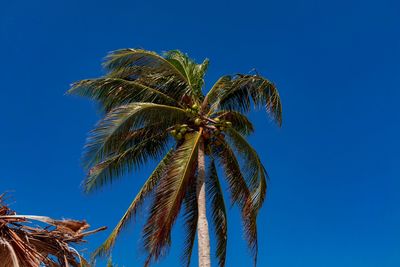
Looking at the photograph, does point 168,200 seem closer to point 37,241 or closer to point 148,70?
point 148,70

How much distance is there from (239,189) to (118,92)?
13.5 feet

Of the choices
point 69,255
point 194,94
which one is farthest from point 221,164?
point 69,255

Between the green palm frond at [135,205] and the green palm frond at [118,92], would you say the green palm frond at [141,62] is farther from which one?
the green palm frond at [135,205]

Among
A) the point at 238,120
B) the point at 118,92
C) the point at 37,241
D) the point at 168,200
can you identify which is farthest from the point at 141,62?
the point at 37,241

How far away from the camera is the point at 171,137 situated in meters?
14.0

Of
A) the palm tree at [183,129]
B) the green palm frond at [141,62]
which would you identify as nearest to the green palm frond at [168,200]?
the palm tree at [183,129]

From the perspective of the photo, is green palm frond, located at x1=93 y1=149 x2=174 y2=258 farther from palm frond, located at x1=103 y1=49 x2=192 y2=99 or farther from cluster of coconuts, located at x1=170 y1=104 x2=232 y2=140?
palm frond, located at x1=103 y1=49 x2=192 y2=99

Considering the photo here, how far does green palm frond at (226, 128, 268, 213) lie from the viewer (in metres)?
13.4

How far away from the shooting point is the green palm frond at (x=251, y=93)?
540 inches

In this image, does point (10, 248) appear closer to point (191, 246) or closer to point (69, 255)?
point (69, 255)

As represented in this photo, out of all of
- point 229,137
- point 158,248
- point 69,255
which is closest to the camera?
point 69,255

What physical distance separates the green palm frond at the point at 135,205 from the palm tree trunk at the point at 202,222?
809mm

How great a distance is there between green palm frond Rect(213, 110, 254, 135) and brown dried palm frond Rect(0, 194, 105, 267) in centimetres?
829

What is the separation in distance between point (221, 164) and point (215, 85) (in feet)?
7.11
